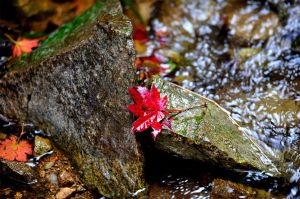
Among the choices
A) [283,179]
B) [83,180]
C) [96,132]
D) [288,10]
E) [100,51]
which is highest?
[288,10]

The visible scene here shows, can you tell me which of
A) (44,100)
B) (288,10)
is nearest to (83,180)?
(44,100)

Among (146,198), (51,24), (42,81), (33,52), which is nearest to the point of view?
(146,198)

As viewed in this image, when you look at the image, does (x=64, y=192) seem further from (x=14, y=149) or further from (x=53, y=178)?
(x=14, y=149)

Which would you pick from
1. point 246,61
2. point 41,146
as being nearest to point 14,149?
point 41,146

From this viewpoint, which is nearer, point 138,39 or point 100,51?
point 100,51

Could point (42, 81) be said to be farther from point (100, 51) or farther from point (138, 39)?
point (138, 39)

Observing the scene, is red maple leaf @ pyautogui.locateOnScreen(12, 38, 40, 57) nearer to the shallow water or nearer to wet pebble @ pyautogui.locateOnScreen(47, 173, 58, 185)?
wet pebble @ pyautogui.locateOnScreen(47, 173, 58, 185)

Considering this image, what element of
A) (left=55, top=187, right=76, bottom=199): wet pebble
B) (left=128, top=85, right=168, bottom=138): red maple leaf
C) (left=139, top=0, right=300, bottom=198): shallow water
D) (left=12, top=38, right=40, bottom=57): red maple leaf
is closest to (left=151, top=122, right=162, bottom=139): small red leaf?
(left=128, top=85, right=168, bottom=138): red maple leaf
